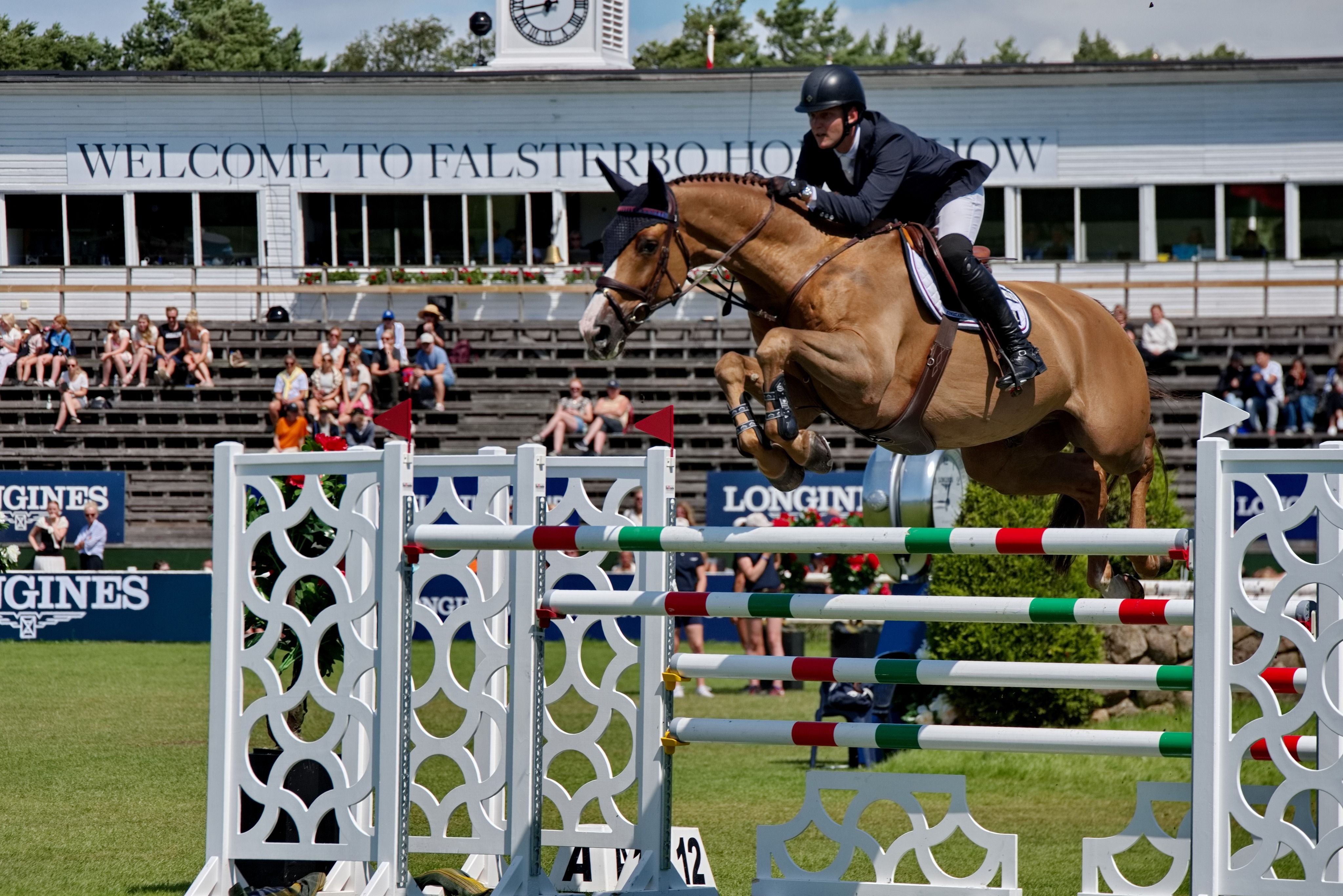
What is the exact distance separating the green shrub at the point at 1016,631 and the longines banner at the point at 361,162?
14480mm

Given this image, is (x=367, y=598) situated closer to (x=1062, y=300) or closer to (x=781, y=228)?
(x=781, y=228)

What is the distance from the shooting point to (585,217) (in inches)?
902

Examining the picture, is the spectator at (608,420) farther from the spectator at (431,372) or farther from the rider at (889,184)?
the rider at (889,184)

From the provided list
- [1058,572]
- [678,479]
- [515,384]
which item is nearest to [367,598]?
[1058,572]

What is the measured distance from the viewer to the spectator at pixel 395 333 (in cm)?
1886

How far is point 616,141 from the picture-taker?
74.5 feet

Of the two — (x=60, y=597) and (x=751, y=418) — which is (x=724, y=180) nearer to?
(x=751, y=418)

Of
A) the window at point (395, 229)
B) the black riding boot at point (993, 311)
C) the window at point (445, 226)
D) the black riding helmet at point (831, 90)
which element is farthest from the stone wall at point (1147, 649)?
the window at point (395, 229)

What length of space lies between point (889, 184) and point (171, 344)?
16.6m

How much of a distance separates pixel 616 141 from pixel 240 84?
590 cm

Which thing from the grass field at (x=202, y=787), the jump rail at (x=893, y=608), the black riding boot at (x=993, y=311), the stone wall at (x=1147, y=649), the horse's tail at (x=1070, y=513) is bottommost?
the grass field at (x=202, y=787)

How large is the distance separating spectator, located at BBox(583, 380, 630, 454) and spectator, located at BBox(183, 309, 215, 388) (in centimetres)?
560

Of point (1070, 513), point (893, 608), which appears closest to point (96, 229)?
point (1070, 513)

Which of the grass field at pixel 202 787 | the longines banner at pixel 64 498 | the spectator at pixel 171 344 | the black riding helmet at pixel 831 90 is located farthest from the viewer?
the spectator at pixel 171 344
